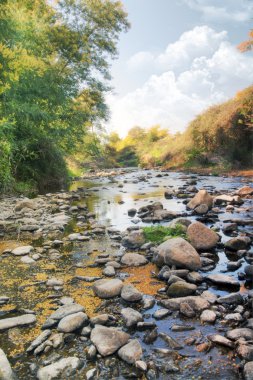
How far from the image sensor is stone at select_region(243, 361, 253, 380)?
2612 millimetres

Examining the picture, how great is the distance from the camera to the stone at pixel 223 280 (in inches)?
174

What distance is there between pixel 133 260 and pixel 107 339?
2.39 m

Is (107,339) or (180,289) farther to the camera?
(180,289)

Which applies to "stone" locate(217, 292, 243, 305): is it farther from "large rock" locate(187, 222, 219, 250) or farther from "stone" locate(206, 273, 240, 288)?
"large rock" locate(187, 222, 219, 250)

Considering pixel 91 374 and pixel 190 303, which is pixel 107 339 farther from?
pixel 190 303

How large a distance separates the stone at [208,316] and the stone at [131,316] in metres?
0.64

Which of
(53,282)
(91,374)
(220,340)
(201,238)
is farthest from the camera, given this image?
(201,238)

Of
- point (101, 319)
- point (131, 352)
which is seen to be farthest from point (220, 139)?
point (131, 352)

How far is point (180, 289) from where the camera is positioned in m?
4.21

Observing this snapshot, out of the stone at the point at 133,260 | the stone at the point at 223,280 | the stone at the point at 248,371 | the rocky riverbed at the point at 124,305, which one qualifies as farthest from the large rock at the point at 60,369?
the stone at the point at 133,260

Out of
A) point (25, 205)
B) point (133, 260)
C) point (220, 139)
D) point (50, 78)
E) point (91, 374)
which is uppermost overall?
point (50, 78)

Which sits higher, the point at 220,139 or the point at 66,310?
the point at 220,139

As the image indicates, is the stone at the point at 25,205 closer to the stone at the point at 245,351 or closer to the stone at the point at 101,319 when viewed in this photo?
the stone at the point at 101,319

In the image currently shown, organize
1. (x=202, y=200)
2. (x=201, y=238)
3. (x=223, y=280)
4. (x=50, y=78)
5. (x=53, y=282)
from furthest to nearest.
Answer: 1. (x=50, y=78)
2. (x=202, y=200)
3. (x=201, y=238)
4. (x=53, y=282)
5. (x=223, y=280)
